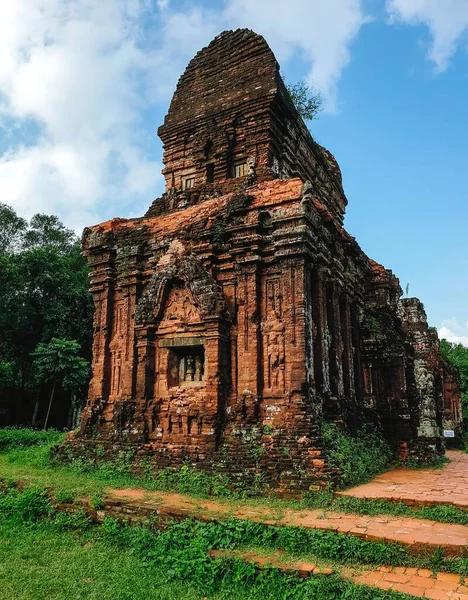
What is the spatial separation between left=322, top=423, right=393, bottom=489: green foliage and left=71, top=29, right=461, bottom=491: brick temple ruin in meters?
0.37

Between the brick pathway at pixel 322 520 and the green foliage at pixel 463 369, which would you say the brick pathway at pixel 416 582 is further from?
the green foliage at pixel 463 369

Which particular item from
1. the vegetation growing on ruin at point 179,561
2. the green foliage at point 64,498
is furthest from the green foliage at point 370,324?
the green foliage at point 64,498

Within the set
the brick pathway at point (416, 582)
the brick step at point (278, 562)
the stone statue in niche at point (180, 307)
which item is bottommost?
the brick pathway at point (416, 582)

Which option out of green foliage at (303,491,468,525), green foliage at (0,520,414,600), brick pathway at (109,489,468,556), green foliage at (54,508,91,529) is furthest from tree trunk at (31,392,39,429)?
green foliage at (303,491,468,525)

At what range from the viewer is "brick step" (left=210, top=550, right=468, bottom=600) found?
16.3 ft

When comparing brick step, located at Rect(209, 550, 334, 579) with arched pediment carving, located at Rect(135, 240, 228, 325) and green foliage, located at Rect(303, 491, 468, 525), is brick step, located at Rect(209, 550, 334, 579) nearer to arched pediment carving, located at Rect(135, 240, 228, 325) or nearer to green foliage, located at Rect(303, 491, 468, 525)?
green foliage, located at Rect(303, 491, 468, 525)

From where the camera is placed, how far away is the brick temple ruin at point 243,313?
9984 millimetres

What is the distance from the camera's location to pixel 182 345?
444 inches

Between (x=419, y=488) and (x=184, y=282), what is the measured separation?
6.15m

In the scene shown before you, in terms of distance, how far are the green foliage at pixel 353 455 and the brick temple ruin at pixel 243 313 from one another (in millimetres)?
371

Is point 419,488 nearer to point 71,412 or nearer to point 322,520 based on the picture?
point 322,520

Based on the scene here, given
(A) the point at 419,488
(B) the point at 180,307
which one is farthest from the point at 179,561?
(B) the point at 180,307

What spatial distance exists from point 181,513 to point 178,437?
341cm

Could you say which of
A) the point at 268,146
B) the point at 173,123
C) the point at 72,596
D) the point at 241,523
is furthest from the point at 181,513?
the point at 173,123
